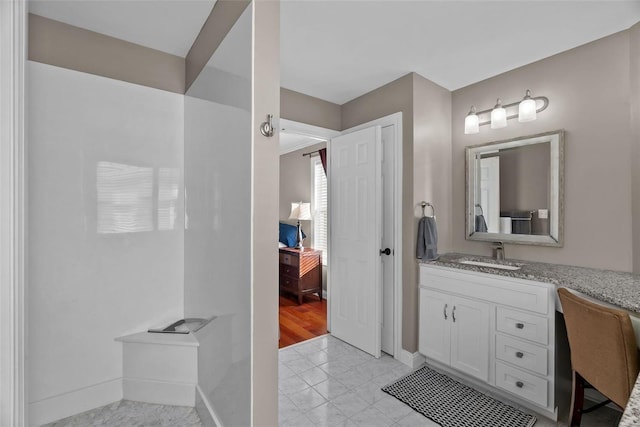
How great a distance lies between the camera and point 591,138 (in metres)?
2.14

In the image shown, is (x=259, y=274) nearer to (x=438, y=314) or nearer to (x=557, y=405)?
(x=438, y=314)

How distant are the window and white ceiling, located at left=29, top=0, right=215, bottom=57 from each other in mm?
2720

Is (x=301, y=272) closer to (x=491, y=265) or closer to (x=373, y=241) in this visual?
(x=373, y=241)

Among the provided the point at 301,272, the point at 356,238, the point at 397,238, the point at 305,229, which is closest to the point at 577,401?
the point at 397,238

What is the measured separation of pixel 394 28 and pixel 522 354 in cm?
224

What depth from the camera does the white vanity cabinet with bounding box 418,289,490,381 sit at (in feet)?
7.08

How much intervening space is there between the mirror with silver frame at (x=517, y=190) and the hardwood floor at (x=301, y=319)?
6.07 feet

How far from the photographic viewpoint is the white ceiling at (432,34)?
1.80 meters

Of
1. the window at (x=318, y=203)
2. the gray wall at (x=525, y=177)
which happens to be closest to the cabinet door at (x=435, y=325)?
the gray wall at (x=525, y=177)

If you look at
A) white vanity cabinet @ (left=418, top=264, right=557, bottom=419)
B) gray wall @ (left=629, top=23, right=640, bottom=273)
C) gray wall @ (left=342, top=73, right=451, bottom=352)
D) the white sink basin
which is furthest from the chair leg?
gray wall @ (left=342, top=73, right=451, bottom=352)

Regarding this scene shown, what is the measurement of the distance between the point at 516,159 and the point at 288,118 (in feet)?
6.51

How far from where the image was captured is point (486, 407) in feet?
6.66

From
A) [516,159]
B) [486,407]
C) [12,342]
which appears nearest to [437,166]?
[516,159]

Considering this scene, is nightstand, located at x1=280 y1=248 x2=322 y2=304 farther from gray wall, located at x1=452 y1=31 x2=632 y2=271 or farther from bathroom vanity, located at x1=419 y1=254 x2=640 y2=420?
gray wall, located at x1=452 y1=31 x2=632 y2=271
